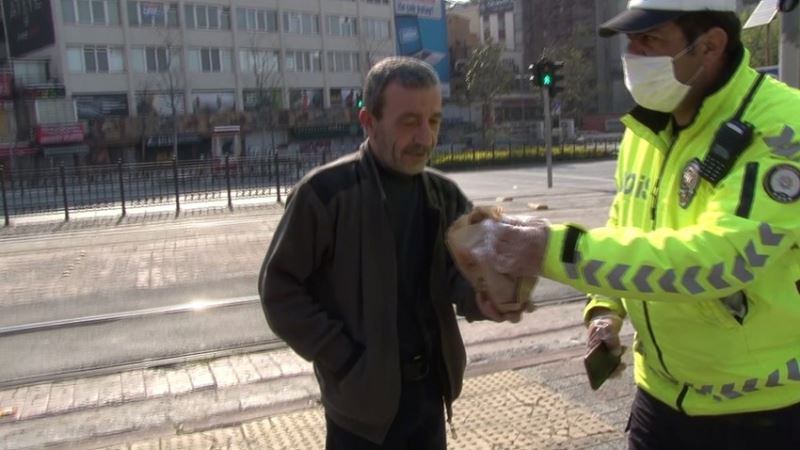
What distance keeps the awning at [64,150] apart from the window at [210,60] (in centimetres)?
1250

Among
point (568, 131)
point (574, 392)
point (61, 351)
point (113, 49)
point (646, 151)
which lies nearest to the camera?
point (646, 151)

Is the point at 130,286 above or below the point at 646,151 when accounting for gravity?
below

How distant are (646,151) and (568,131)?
5074 cm

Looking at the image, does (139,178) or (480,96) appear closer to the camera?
(139,178)

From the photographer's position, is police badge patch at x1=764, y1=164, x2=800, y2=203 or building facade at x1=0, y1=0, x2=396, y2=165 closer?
police badge patch at x1=764, y1=164, x2=800, y2=203

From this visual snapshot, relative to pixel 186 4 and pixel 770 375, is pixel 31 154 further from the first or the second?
pixel 770 375

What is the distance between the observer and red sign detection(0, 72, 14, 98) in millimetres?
49344

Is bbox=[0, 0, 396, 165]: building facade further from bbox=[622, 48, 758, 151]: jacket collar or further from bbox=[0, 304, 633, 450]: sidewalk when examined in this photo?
bbox=[622, 48, 758, 151]: jacket collar

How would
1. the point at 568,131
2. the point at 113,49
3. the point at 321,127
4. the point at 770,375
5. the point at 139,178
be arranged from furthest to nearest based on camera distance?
the point at 321,127 < the point at 113,49 < the point at 568,131 < the point at 139,178 < the point at 770,375

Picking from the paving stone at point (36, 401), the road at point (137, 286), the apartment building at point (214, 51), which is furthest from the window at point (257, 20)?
the paving stone at point (36, 401)

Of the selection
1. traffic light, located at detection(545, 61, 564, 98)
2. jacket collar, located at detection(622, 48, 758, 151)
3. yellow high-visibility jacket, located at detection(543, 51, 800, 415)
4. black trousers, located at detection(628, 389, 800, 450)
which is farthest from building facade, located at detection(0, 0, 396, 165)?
jacket collar, located at detection(622, 48, 758, 151)

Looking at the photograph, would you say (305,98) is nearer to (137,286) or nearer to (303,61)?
(303,61)

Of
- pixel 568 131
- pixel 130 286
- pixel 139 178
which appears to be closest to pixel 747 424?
pixel 130 286

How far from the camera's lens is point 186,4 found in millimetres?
59250
